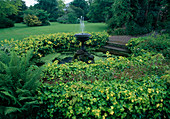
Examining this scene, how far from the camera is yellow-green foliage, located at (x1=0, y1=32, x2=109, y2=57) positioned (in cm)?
527

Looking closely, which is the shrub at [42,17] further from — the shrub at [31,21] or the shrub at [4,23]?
the shrub at [4,23]

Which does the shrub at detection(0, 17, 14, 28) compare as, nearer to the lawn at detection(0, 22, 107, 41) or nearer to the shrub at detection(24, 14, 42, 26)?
the lawn at detection(0, 22, 107, 41)

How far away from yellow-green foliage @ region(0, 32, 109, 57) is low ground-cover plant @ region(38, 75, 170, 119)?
125 inches

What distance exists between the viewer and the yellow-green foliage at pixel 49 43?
5273 millimetres

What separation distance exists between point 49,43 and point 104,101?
4.89m

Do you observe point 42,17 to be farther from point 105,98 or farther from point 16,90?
point 105,98

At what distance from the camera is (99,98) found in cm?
245

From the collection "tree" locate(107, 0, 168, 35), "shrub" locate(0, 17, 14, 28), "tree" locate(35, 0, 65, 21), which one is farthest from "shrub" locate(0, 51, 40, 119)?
"tree" locate(35, 0, 65, 21)

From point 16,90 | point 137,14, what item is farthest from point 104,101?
point 137,14

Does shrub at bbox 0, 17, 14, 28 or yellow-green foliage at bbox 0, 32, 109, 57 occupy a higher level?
shrub at bbox 0, 17, 14, 28

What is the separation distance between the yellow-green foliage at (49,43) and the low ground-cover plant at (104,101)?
3162mm

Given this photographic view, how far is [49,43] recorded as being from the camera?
641cm

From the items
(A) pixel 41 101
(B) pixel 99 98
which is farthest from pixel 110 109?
(A) pixel 41 101

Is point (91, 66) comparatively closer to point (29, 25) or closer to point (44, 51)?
point (44, 51)
